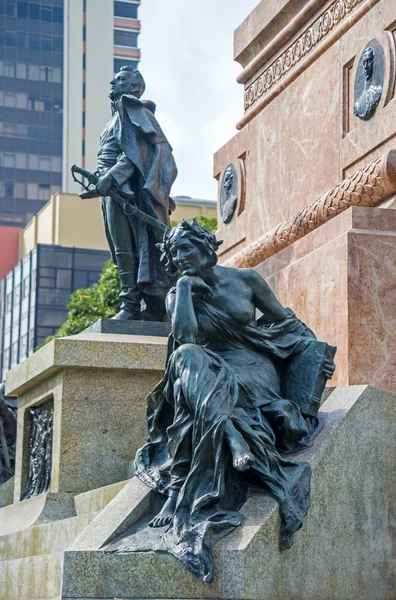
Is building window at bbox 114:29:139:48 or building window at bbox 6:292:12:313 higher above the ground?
building window at bbox 114:29:139:48

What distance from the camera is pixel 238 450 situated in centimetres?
759

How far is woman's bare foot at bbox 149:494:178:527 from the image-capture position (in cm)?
784

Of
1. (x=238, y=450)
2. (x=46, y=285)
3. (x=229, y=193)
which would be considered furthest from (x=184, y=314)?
(x=46, y=285)

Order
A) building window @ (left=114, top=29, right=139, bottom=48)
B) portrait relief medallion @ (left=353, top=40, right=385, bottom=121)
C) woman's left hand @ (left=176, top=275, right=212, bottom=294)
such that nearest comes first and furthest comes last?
woman's left hand @ (left=176, top=275, right=212, bottom=294), portrait relief medallion @ (left=353, top=40, right=385, bottom=121), building window @ (left=114, top=29, right=139, bottom=48)

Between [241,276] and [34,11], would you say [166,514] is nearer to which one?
[241,276]

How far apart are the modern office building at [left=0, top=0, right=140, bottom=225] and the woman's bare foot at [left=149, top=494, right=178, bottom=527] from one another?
318 ft

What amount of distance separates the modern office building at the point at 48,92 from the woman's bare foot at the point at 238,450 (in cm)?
9721

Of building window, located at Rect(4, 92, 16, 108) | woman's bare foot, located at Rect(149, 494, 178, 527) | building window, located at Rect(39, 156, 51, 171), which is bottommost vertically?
woman's bare foot, located at Rect(149, 494, 178, 527)

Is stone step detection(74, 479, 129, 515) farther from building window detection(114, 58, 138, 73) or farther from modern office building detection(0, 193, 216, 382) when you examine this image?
building window detection(114, 58, 138, 73)

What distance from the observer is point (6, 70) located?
109 metres

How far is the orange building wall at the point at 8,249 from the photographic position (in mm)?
85625

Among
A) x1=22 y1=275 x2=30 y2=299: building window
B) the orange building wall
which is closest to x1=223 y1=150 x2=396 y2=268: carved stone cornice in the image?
x1=22 y1=275 x2=30 y2=299: building window

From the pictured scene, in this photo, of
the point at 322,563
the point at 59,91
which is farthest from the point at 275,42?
the point at 59,91

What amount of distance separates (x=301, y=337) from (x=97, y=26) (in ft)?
340
